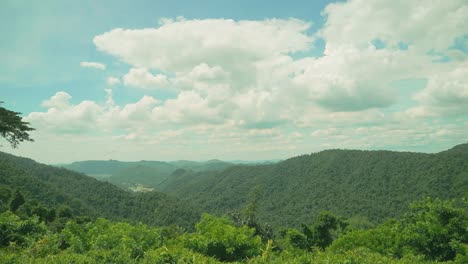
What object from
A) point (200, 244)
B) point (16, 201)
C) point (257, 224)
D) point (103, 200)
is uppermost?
point (200, 244)

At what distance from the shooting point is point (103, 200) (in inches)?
6398

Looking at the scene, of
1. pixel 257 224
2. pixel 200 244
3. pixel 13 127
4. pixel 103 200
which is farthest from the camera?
pixel 103 200

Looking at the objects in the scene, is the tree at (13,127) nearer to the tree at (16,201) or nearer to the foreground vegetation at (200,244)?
the foreground vegetation at (200,244)

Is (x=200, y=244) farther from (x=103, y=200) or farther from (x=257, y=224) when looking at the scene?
(x=103, y=200)

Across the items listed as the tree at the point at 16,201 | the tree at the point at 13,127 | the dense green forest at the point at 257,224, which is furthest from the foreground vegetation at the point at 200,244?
the tree at the point at 16,201

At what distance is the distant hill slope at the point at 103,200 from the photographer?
11788 centimetres

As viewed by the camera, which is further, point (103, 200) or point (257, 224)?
point (103, 200)

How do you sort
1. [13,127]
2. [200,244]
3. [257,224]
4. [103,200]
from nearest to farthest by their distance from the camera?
[200,244]
[13,127]
[257,224]
[103,200]

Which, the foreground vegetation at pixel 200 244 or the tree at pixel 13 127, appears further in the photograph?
the tree at pixel 13 127

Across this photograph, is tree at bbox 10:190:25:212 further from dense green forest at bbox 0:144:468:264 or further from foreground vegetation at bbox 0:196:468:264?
foreground vegetation at bbox 0:196:468:264

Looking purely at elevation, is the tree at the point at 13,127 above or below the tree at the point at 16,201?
above

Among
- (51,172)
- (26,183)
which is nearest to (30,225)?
(26,183)

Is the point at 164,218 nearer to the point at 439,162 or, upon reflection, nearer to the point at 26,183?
the point at 26,183

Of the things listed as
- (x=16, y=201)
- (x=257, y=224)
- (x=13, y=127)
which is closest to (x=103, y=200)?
(x=16, y=201)
